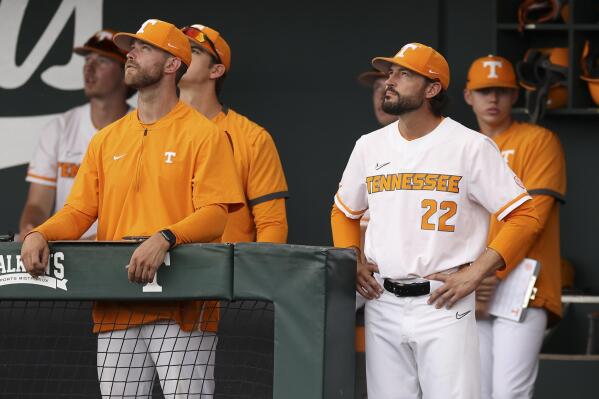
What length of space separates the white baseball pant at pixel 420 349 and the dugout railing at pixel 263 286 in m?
0.29

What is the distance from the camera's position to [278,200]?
4766 mm

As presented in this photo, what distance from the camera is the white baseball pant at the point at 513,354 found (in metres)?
5.07

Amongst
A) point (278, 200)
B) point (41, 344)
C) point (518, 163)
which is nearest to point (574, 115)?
point (518, 163)

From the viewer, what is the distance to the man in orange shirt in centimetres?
474

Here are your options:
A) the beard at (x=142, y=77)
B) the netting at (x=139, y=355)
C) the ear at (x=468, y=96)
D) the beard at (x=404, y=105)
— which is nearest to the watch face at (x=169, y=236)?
the netting at (x=139, y=355)

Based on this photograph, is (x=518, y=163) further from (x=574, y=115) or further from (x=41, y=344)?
(x=41, y=344)

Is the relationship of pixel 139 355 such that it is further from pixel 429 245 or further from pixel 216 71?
pixel 216 71

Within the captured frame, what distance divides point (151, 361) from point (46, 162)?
2588mm

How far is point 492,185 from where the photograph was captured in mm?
3943

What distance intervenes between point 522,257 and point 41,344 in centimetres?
191

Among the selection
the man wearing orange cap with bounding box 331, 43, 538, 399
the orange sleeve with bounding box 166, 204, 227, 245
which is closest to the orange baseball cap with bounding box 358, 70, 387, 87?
the man wearing orange cap with bounding box 331, 43, 538, 399

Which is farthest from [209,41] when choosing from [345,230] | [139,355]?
[139,355]

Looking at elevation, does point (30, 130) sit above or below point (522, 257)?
above

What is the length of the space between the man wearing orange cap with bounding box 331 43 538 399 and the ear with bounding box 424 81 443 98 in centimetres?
4
